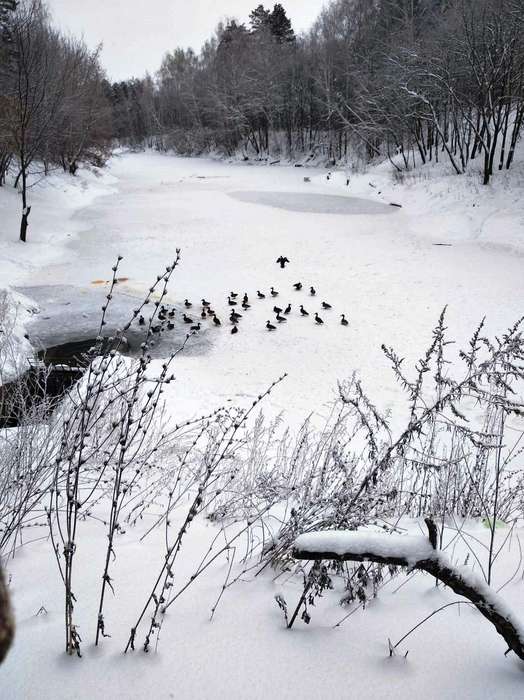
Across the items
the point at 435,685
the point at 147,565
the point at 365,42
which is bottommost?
the point at 147,565

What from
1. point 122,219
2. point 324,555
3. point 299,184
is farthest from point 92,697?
point 299,184

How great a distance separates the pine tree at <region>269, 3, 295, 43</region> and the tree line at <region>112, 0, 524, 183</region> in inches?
7.0

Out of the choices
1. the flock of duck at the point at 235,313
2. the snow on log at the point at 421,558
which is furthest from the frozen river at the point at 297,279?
the snow on log at the point at 421,558

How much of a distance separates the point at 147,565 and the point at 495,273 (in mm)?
13779

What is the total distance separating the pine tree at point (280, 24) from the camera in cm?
5759

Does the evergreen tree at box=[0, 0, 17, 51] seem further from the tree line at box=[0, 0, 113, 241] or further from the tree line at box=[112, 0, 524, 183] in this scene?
the tree line at box=[112, 0, 524, 183]

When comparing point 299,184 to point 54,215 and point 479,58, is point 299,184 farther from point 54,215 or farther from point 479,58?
point 54,215

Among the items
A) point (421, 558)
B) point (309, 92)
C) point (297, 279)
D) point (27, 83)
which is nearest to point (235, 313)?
point (297, 279)

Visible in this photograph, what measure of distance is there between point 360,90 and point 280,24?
110ft

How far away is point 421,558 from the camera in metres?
1.50

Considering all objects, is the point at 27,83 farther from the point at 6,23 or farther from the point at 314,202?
the point at 314,202

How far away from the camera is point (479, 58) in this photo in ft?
62.2

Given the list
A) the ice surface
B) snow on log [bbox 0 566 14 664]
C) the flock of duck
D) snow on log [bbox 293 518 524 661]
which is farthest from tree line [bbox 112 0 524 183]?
snow on log [bbox 0 566 14 664]

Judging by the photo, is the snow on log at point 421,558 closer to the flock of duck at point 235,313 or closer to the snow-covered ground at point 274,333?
the snow-covered ground at point 274,333
